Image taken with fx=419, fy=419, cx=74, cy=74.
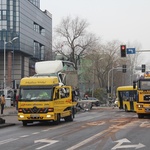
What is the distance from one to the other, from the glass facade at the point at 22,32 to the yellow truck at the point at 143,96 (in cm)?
5735

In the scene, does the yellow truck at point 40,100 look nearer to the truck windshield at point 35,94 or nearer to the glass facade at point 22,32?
the truck windshield at point 35,94

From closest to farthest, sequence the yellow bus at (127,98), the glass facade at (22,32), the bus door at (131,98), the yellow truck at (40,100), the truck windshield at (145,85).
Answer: the yellow truck at (40,100) → the truck windshield at (145,85) → the bus door at (131,98) → the yellow bus at (127,98) → the glass facade at (22,32)

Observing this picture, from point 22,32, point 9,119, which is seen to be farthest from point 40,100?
point 22,32

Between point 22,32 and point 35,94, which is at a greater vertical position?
point 22,32

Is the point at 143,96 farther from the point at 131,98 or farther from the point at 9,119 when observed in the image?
the point at 131,98

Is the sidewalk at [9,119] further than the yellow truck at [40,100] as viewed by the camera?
Yes

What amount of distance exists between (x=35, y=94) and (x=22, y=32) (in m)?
76.1

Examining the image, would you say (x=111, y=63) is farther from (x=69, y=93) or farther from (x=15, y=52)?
(x=69, y=93)

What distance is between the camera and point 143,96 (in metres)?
30.6

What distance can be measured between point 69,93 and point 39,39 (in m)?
87.0

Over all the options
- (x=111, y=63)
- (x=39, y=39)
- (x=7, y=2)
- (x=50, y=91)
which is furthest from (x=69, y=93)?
(x=39, y=39)

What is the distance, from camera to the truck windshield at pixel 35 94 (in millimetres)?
24050

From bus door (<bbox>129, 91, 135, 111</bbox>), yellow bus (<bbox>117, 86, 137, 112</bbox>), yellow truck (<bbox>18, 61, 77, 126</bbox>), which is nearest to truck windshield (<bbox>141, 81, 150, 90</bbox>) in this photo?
yellow truck (<bbox>18, 61, 77, 126</bbox>)

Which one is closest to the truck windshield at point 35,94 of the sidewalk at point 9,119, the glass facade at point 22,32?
the sidewalk at point 9,119
